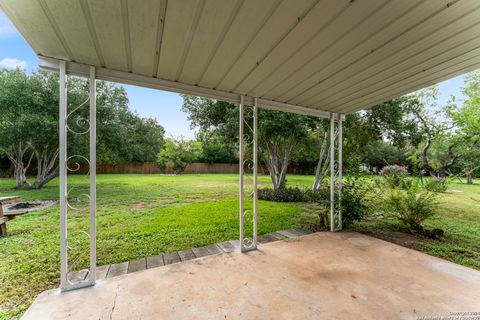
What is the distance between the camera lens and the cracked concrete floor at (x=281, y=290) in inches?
58.6

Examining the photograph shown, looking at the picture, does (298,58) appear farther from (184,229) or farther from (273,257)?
(184,229)

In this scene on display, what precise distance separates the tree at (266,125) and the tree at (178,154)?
30.3ft

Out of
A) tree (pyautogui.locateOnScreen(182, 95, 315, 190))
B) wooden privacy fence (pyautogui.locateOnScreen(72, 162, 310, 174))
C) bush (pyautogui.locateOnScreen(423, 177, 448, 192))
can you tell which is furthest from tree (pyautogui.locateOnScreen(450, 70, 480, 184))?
wooden privacy fence (pyautogui.locateOnScreen(72, 162, 310, 174))

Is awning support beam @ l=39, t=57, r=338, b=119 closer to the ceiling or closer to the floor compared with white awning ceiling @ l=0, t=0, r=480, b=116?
closer to the floor

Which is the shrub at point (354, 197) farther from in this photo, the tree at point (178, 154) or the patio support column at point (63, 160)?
the tree at point (178, 154)

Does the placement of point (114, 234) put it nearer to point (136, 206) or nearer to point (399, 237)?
point (136, 206)

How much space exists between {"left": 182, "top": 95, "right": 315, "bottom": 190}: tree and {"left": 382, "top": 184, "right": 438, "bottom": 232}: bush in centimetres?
274

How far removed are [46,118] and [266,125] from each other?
21.6ft

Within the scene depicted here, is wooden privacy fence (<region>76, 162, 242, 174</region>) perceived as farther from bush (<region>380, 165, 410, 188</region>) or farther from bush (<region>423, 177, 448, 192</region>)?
bush (<region>423, 177, 448, 192</region>)

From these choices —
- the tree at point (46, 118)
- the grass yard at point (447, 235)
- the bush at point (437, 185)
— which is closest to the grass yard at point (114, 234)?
the grass yard at point (447, 235)

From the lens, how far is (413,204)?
10.9 feet

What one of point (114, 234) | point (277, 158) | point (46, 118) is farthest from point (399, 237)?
point (46, 118)

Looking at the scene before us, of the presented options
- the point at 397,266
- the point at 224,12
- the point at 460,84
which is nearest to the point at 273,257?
the point at 397,266

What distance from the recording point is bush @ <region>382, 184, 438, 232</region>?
3271mm
